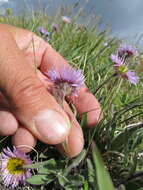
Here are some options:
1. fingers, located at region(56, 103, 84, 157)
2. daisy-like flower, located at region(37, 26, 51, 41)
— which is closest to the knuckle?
fingers, located at region(56, 103, 84, 157)

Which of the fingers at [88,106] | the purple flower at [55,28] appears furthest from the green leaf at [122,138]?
the purple flower at [55,28]

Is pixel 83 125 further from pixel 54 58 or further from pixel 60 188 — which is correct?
pixel 54 58

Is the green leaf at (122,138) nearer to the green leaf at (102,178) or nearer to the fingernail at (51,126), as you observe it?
the fingernail at (51,126)

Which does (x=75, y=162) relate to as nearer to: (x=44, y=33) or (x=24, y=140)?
(x=24, y=140)

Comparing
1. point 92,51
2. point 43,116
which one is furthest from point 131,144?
point 92,51

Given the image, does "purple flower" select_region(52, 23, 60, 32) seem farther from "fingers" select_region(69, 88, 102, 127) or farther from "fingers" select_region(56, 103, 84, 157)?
"fingers" select_region(56, 103, 84, 157)
